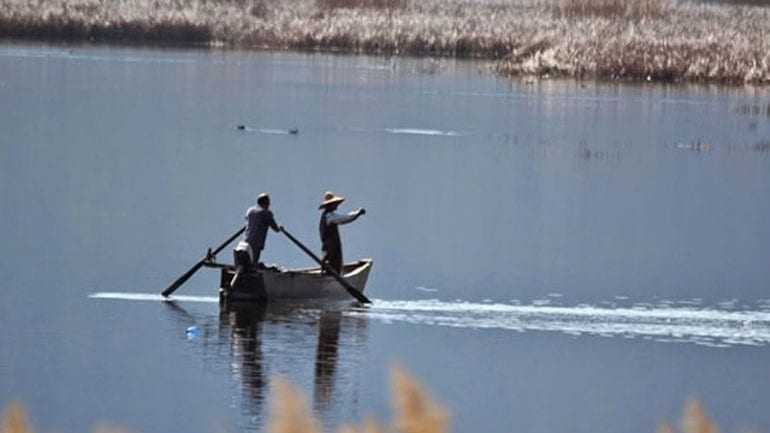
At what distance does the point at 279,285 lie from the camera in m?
21.9

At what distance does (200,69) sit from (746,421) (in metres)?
38.6

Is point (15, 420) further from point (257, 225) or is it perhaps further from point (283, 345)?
point (257, 225)

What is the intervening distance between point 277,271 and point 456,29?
3889 centimetres

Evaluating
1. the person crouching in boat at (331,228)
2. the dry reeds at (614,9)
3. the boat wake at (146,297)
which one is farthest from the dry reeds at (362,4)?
the person crouching in boat at (331,228)

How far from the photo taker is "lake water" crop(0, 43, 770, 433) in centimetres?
1967

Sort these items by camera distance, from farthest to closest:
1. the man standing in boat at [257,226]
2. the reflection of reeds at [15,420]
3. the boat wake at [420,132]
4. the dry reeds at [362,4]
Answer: the dry reeds at [362,4] < the boat wake at [420,132] < the man standing in boat at [257,226] < the reflection of reeds at [15,420]

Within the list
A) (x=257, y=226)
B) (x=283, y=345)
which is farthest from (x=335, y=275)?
(x=283, y=345)

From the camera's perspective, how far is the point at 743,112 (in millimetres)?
48469

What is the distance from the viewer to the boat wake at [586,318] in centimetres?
2273

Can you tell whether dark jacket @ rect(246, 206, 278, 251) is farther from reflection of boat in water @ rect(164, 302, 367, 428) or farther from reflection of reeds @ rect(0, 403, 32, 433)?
reflection of reeds @ rect(0, 403, 32, 433)

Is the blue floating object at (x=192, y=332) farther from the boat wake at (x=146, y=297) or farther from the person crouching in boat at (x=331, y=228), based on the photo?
the boat wake at (x=146, y=297)

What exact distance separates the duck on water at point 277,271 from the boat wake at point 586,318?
514 millimetres

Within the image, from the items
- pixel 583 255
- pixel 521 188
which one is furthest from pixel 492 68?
pixel 583 255

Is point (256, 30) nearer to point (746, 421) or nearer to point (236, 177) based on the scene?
point (236, 177)
